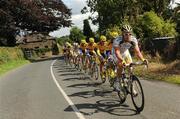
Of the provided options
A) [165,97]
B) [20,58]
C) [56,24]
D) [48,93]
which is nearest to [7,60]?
[20,58]

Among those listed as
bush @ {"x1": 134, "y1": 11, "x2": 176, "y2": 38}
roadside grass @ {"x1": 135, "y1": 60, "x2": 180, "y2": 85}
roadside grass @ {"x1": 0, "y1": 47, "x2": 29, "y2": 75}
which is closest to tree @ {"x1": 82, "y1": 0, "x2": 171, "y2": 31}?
bush @ {"x1": 134, "y1": 11, "x2": 176, "y2": 38}

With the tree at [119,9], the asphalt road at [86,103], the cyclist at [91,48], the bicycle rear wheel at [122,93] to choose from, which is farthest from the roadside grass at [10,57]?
the bicycle rear wheel at [122,93]

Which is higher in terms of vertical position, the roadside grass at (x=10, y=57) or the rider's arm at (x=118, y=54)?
the rider's arm at (x=118, y=54)

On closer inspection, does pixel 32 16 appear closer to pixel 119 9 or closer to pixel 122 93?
pixel 119 9

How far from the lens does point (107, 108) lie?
11.0 metres

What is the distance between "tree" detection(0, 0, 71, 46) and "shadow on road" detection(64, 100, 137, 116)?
41.6 metres

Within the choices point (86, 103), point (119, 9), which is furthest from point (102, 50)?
point (119, 9)

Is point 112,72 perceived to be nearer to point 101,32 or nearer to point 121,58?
point 121,58

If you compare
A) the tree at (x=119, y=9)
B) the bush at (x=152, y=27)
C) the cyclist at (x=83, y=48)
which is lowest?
the cyclist at (x=83, y=48)

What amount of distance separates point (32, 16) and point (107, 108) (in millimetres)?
47326

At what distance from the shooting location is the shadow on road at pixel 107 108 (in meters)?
10.3

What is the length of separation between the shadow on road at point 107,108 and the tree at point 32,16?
41.6 meters

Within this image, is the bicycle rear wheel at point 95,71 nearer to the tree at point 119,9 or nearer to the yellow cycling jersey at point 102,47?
the yellow cycling jersey at point 102,47

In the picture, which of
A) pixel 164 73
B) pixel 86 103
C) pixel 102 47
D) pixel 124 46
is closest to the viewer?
pixel 124 46
